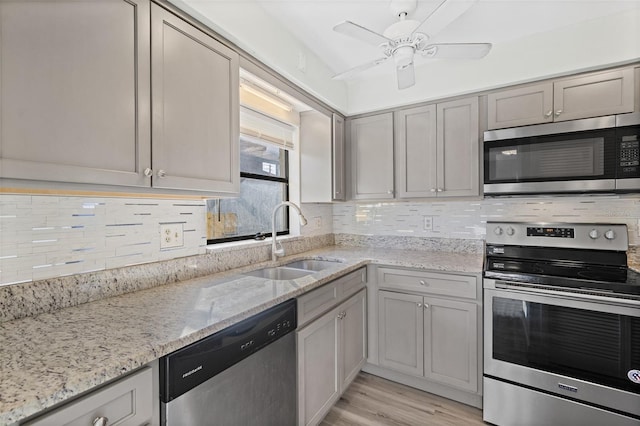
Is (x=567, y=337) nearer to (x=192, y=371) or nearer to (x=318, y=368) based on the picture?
(x=318, y=368)

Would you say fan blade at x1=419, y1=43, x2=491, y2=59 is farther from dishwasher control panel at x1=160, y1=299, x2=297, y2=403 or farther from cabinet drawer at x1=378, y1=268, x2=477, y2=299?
dishwasher control panel at x1=160, y1=299, x2=297, y2=403

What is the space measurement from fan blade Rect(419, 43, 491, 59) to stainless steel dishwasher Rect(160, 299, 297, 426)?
1448 millimetres

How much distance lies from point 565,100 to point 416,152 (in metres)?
0.96

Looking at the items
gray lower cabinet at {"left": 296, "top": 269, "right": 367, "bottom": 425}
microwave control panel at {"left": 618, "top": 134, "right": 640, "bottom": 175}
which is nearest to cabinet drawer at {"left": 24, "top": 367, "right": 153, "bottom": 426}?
gray lower cabinet at {"left": 296, "top": 269, "right": 367, "bottom": 425}

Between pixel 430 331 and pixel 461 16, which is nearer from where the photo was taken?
pixel 461 16

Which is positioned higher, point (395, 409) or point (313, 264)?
point (313, 264)

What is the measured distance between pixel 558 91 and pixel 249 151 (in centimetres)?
212

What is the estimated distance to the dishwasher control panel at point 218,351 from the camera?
0.83m

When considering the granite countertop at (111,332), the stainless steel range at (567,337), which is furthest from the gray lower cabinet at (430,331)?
the granite countertop at (111,332)

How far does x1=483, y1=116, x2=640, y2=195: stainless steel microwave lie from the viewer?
5.43 feet

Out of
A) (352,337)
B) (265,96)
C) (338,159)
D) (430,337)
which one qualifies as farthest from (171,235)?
(430,337)

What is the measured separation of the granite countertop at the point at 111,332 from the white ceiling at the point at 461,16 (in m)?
1.53

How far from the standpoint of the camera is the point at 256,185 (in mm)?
2281

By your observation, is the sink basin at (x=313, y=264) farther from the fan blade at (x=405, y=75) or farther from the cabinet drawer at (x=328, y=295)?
the fan blade at (x=405, y=75)
